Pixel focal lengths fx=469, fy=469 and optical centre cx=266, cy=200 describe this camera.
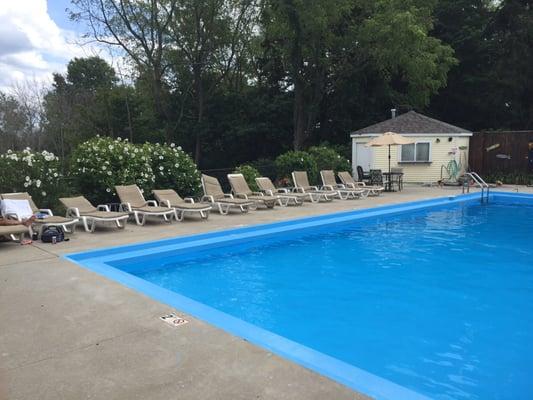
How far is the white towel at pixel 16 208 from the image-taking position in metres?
8.12

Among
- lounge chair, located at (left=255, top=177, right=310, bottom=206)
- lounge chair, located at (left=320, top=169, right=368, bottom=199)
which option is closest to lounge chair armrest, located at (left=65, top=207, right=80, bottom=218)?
lounge chair, located at (left=255, top=177, right=310, bottom=206)

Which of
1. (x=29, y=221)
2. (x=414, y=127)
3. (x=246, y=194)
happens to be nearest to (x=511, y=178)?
(x=414, y=127)

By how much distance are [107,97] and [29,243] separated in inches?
838

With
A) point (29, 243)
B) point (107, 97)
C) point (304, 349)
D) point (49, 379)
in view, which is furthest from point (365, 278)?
point (107, 97)

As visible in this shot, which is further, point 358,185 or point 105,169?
point 358,185

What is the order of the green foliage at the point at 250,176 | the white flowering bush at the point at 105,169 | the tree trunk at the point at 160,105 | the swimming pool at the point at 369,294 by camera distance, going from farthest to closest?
the tree trunk at the point at 160,105, the green foliage at the point at 250,176, the white flowering bush at the point at 105,169, the swimming pool at the point at 369,294

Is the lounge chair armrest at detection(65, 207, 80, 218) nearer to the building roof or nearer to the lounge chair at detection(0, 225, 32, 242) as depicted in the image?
the lounge chair at detection(0, 225, 32, 242)

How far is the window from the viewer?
1997 cm

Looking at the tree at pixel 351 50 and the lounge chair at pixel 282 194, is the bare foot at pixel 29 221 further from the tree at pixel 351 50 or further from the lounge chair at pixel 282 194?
the tree at pixel 351 50

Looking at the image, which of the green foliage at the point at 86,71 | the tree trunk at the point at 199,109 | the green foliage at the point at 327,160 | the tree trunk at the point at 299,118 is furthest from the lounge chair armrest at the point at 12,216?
the green foliage at the point at 86,71

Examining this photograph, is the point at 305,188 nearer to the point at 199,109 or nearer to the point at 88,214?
the point at 88,214

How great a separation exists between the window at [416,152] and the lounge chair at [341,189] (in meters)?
5.41

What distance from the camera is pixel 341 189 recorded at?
15398 millimetres

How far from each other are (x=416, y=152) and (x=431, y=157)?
65cm
